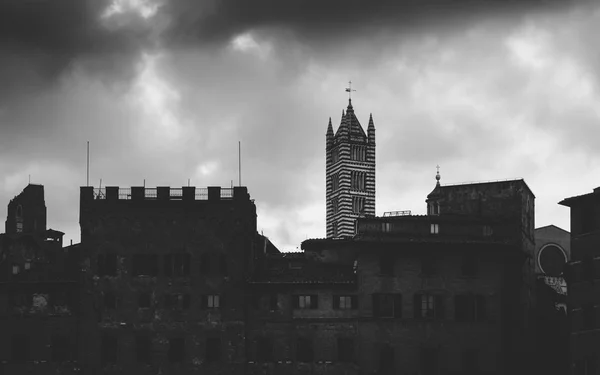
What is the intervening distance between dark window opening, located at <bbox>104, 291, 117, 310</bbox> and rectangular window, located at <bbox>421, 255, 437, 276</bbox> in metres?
23.8

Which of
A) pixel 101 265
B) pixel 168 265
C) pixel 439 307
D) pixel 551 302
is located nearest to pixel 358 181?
pixel 551 302

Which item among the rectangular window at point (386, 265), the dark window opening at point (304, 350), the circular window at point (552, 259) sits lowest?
the dark window opening at point (304, 350)

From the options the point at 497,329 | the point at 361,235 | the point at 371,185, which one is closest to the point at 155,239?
the point at 361,235

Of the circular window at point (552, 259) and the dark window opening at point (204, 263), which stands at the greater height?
the circular window at point (552, 259)

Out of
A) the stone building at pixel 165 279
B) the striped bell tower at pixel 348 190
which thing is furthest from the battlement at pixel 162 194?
the striped bell tower at pixel 348 190

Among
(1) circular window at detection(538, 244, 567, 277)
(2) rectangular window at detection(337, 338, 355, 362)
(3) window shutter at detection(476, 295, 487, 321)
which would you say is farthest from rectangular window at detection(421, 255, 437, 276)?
(1) circular window at detection(538, 244, 567, 277)

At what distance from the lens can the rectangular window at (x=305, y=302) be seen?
10088 cm

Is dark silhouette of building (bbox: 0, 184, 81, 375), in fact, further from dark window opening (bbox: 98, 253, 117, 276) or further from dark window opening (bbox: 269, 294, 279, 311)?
dark window opening (bbox: 269, 294, 279, 311)

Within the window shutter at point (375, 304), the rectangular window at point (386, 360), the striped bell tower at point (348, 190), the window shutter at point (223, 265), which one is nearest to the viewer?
the rectangular window at point (386, 360)

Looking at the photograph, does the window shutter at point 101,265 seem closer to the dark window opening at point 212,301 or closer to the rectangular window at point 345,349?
the dark window opening at point 212,301

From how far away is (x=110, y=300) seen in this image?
101 metres

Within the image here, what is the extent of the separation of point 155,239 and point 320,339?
587 inches

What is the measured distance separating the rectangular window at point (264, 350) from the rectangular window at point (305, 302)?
3.45m

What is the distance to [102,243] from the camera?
102250mm
